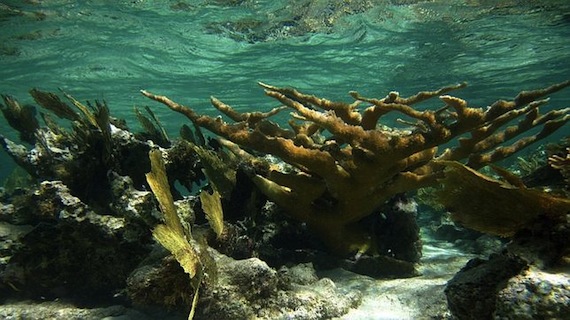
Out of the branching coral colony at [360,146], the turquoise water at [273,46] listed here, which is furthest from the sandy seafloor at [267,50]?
the branching coral colony at [360,146]

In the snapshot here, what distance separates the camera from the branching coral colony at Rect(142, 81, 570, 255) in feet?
10.5

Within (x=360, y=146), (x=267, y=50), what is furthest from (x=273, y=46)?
(x=360, y=146)

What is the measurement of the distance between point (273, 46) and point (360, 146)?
13024mm

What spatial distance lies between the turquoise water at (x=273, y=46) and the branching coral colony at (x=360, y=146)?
9737 millimetres

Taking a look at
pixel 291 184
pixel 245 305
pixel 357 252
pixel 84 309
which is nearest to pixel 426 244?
pixel 357 252

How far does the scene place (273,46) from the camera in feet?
50.6

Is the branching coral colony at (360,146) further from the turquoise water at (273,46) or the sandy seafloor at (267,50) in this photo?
the turquoise water at (273,46)

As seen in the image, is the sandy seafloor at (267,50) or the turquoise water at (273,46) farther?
the sandy seafloor at (267,50)

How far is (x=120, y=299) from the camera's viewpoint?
3.73 meters

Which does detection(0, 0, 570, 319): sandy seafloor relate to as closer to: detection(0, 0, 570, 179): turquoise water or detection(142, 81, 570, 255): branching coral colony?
detection(0, 0, 570, 179): turquoise water

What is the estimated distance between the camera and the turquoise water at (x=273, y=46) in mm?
12758

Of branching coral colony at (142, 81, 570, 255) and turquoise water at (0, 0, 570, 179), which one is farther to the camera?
turquoise water at (0, 0, 570, 179)

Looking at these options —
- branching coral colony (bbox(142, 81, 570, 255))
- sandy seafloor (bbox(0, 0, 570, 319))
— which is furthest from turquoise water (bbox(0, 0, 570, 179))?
branching coral colony (bbox(142, 81, 570, 255))

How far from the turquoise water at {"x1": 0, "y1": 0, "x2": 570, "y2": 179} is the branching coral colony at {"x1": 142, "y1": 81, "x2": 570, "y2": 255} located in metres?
9.74
